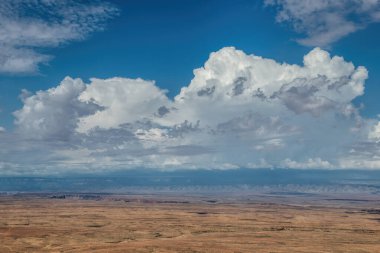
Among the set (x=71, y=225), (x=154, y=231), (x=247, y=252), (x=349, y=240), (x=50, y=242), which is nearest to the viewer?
(x=247, y=252)

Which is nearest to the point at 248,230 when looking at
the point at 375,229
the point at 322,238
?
the point at 322,238

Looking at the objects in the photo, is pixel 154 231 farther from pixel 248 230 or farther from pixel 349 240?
pixel 349 240

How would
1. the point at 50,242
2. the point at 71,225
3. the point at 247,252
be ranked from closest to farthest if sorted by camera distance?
1. the point at 247,252
2. the point at 50,242
3. the point at 71,225

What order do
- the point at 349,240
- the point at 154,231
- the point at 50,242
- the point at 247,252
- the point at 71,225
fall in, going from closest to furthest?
the point at 247,252, the point at 50,242, the point at 349,240, the point at 154,231, the point at 71,225

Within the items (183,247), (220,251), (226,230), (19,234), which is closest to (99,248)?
(183,247)

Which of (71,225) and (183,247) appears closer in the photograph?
(183,247)

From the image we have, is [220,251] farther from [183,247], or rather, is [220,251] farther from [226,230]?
[226,230]

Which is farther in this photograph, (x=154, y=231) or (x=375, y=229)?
(x=375, y=229)

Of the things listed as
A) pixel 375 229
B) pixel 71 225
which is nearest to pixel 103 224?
pixel 71 225
